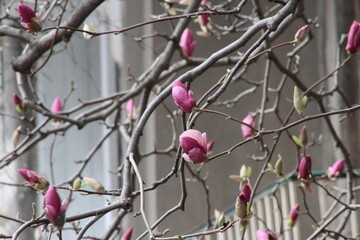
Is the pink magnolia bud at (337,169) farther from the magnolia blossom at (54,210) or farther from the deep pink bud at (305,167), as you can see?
the magnolia blossom at (54,210)

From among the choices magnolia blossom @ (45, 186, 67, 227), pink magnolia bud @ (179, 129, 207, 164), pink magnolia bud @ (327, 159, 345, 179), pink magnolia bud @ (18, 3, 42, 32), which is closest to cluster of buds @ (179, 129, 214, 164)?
pink magnolia bud @ (179, 129, 207, 164)

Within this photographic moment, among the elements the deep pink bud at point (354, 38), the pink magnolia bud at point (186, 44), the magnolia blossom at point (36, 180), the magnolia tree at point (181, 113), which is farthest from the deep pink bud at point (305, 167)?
the pink magnolia bud at point (186, 44)

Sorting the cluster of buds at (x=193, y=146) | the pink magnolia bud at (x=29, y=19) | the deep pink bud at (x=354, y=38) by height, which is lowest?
the cluster of buds at (x=193, y=146)

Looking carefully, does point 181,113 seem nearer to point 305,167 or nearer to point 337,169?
point 305,167

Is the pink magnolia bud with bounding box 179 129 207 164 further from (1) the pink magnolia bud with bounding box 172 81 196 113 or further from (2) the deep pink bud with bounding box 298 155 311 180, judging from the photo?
(2) the deep pink bud with bounding box 298 155 311 180

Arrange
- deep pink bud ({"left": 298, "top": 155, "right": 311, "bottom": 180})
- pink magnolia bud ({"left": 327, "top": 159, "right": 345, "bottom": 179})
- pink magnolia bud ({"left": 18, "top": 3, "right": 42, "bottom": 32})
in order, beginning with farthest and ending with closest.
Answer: pink magnolia bud ({"left": 327, "top": 159, "right": 345, "bottom": 179})
deep pink bud ({"left": 298, "top": 155, "right": 311, "bottom": 180})
pink magnolia bud ({"left": 18, "top": 3, "right": 42, "bottom": 32})

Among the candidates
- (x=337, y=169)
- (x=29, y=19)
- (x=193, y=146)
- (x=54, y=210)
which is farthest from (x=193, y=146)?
(x=337, y=169)

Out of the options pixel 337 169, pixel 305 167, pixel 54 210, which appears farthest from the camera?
pixel 337 169

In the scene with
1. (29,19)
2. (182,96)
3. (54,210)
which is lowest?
(54,210)

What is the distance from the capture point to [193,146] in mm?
660

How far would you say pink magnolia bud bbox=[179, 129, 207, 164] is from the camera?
0.65 meters

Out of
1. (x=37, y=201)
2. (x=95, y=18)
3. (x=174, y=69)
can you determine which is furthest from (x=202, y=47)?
(x=37, y=201)

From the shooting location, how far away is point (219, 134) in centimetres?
207

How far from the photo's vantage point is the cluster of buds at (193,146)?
653 mm
